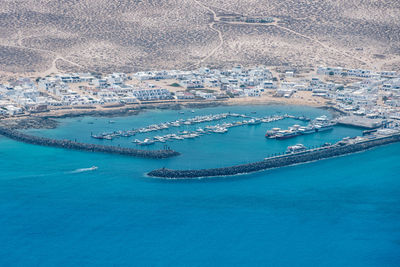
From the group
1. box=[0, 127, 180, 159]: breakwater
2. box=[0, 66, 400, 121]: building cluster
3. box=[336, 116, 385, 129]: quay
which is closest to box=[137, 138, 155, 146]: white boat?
box=[0, 127, 180, 159]: breakwater

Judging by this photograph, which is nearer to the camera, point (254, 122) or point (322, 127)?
point (322, 127)

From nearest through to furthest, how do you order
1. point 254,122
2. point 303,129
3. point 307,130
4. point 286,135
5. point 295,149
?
point 295,149 < point 286,135 < point 303,129 < point 307,130 < point 254,122

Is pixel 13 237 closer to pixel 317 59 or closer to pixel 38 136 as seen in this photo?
pixel 38 136

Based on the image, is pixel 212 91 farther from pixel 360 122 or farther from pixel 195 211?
pixel 195 211

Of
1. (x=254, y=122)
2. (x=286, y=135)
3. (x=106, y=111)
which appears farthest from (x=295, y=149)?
(x=106, y=111)

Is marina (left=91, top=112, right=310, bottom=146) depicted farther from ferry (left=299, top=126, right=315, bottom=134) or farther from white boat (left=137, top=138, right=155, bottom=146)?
ferry (left=299, top=126, right=315, bottom=134)

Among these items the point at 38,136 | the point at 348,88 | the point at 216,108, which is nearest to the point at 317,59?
the point at 348,88
